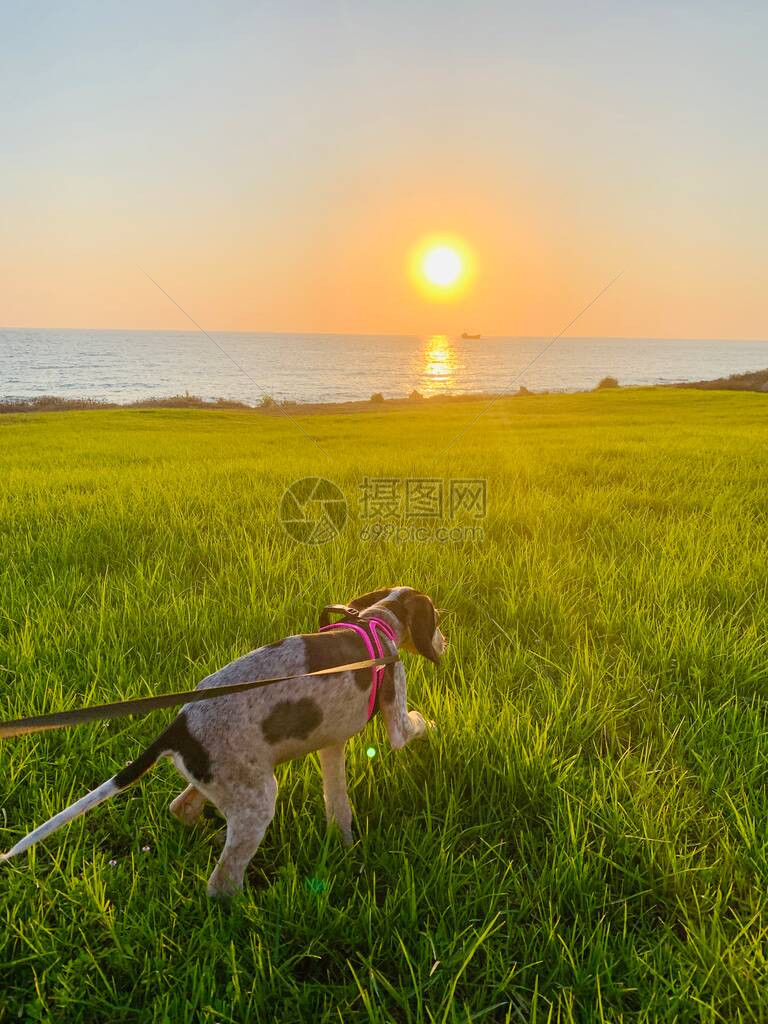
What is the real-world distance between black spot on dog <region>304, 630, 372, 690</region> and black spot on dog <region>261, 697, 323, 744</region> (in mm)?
134

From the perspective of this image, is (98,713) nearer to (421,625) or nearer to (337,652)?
(337,652)

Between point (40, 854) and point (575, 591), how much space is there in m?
3.36

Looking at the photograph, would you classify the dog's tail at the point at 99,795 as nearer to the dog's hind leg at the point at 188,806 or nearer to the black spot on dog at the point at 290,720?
the black spot on dog at the point at 290,720

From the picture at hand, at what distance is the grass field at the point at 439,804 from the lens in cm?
153

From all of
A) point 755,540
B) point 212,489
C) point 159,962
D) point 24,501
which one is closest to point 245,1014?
point 159,962

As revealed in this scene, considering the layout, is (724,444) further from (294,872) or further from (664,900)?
(294,872)

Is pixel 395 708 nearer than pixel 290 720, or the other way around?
pixel 290 720

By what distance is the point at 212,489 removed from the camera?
686 centimetres

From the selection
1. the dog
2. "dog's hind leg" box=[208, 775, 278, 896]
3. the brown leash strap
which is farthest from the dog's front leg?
the brown leash strap

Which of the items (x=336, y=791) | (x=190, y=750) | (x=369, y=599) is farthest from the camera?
(x=369, y=599)

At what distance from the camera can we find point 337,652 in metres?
1.85

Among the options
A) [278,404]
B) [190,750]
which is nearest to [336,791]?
[190,750]

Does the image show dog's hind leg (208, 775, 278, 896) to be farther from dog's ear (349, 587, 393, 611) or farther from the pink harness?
dog's ear (349, 587, 393, 611)

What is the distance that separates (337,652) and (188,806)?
818 mm
